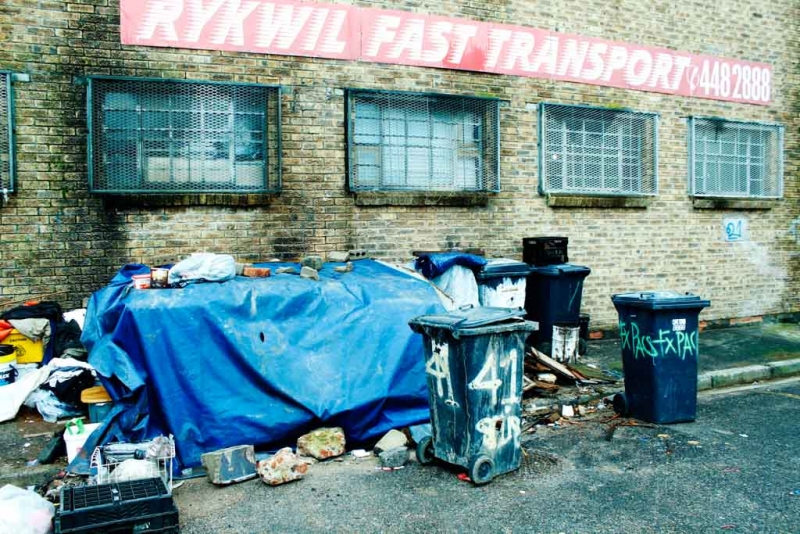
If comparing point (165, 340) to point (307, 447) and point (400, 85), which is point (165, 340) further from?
point (400, 85)

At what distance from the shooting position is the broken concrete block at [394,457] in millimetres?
4789

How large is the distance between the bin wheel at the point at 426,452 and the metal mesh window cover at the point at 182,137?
369 centimetres

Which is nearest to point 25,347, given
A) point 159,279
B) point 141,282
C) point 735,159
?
point 141,282

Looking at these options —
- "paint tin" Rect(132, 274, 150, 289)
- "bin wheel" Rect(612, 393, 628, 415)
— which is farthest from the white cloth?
"bin wheel" Rect(612, 393, 628, 415)

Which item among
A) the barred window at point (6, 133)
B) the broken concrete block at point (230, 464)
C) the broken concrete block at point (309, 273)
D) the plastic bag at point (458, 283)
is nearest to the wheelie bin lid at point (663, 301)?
the plastic bag at point (458, 283)

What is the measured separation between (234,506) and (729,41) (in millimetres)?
9707

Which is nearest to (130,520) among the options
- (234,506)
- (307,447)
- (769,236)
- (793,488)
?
(234,506)

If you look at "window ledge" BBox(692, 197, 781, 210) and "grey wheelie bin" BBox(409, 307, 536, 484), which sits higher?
"window ledge" BBox(692, 197, 781, 210)

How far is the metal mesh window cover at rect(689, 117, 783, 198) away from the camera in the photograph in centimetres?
984

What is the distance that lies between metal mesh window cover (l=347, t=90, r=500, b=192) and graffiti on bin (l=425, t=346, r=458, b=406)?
3453mm

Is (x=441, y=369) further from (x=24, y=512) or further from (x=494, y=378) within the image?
(x=24, y=512)

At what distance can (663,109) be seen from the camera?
952 cm

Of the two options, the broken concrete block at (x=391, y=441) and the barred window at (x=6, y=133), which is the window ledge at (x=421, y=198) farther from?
the barred window at (x=6, y=133)

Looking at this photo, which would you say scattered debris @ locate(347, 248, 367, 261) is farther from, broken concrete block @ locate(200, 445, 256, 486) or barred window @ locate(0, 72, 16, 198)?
barred window @ locate(0, 72, 16, 198)
